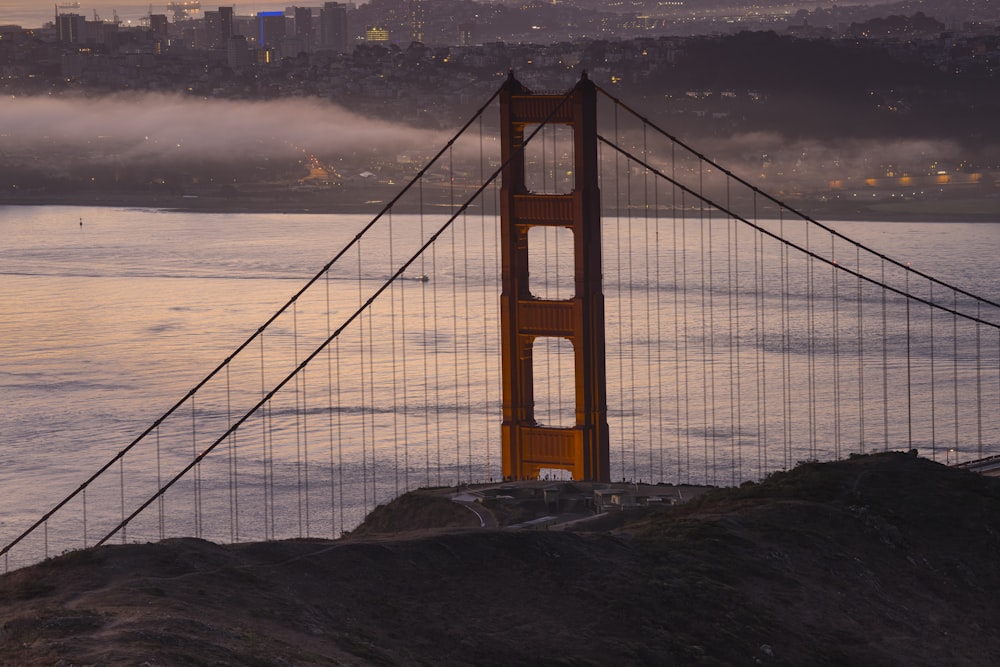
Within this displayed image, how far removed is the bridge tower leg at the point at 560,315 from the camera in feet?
94.7

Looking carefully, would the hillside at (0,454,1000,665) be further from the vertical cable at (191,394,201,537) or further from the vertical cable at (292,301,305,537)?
the vertical cable at (292,301,305,537)

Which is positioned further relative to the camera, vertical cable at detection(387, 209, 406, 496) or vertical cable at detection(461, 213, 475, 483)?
vertical cable at detection(461, 213, 475, 483)

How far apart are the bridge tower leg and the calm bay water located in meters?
7.37

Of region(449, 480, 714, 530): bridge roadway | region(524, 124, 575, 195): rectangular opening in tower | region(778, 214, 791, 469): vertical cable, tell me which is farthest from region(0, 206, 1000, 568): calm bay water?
region(524, 124, 575, 195): rectangular opening in tower

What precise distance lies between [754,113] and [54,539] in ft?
361

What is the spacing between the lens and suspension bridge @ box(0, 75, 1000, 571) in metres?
29.3

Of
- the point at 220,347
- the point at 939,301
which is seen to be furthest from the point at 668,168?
the point at 220,347

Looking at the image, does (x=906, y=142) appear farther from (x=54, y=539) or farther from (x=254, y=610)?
(x=254, y=610)

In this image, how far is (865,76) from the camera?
146 metres

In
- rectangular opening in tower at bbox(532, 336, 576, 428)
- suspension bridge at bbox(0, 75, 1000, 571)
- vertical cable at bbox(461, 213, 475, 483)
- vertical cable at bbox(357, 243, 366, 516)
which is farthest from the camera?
rectangular opening in tower at bbox(532, 336, 576, 428)

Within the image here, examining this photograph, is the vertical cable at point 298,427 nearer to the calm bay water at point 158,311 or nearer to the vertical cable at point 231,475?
the vertical cable at point 231,475

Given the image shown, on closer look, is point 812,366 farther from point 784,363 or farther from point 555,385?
point 555,385

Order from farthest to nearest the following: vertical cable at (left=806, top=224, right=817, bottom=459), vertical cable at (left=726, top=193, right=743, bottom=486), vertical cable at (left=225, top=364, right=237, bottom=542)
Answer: vertical cable at (left=806, top=224, right=817, bottom=459)
vertical cable at (left=726, top=193, right=743, bottom=486)
vertical cable at (left=225, top=364, right=237, bottom=542)

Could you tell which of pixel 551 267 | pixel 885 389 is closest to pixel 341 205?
pixel 551 267
